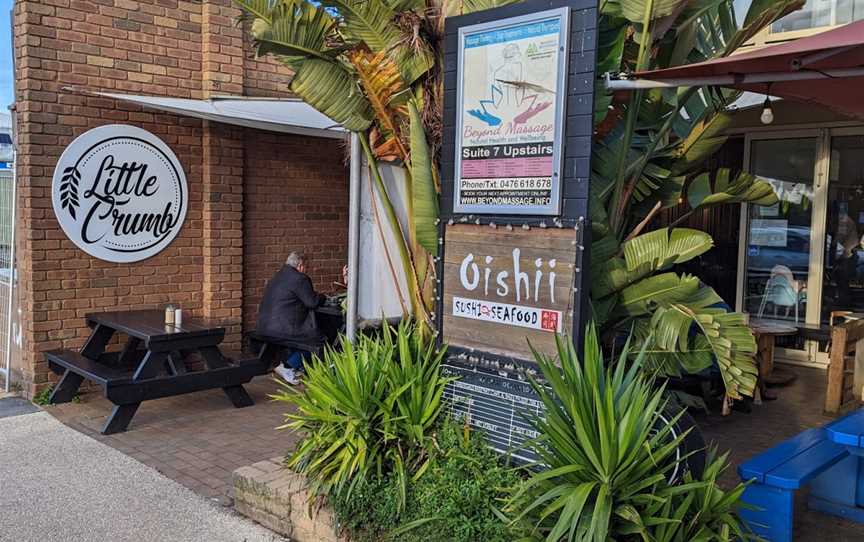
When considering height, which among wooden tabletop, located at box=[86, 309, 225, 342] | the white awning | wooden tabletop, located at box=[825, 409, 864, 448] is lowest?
wooden tabletop, located at box=[825, 409, 864, 448]

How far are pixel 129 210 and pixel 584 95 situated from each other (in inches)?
204

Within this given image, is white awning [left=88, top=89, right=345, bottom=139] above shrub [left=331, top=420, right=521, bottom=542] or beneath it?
above

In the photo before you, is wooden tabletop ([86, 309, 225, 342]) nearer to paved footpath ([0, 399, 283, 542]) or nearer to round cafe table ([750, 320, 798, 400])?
paved footpath ([0, 399, 283, 542])

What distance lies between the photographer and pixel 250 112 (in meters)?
7.02

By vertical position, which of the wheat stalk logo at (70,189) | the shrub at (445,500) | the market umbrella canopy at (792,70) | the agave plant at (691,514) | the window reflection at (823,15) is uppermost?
the window reflection at (823,15)

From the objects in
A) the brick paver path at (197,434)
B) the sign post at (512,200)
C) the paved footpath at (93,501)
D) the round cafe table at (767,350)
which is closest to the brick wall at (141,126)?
the brick paver path at (197,434)

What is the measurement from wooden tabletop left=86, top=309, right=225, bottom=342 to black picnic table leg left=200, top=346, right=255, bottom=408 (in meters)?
0.18

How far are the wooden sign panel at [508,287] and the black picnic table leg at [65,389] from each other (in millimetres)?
4139

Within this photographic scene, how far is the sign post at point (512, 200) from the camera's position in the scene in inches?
149

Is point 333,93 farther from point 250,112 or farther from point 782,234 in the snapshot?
point 782,234

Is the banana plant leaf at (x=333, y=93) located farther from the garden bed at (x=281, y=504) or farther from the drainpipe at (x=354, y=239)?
the garden bed at (x=281, y=504)

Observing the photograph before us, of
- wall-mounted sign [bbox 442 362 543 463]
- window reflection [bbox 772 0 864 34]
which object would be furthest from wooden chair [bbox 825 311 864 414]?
wall-mounted sign [bbox 442 362 543 463]

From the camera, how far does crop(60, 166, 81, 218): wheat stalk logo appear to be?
6930 millimetres

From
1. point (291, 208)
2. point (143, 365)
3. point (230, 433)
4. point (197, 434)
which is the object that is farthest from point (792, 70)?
point (291, 208)
